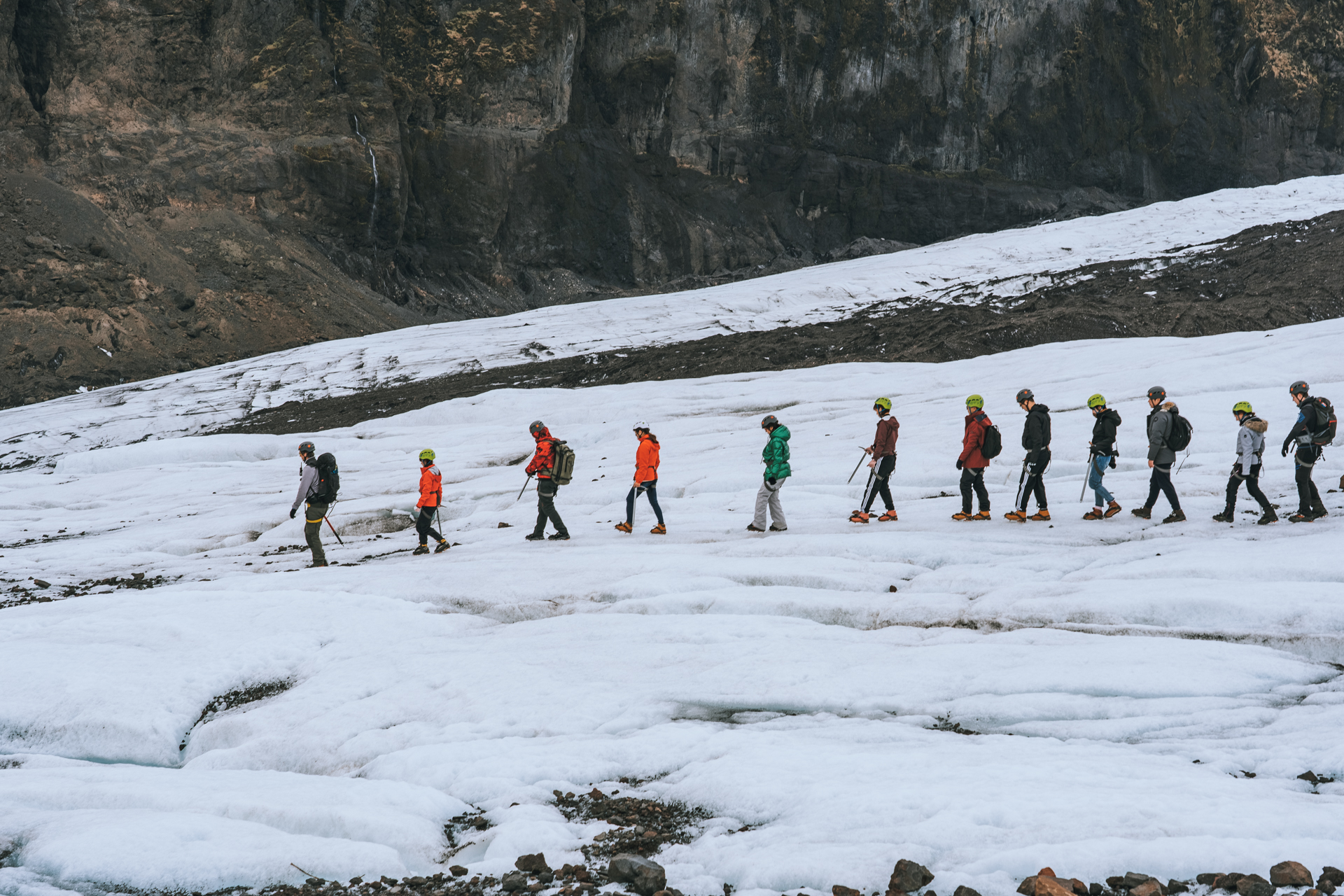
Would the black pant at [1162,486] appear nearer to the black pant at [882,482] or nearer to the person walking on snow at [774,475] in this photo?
the black pant at [882,482]

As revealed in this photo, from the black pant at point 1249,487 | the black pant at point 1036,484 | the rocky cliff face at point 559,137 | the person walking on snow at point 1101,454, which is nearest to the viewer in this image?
the black pant at point 1249,487

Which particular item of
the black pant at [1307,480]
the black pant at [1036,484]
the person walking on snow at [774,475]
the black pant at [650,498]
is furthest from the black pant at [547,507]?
the black pant at [1307,480]

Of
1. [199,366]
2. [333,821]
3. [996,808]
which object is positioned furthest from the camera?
[199,366]

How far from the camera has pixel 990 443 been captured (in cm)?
1280

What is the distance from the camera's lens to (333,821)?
5.54 m

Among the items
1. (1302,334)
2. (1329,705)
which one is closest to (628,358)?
(1302,334)

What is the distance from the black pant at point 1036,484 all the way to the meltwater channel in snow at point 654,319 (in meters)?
30.9

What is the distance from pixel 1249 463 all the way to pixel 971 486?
3.44m

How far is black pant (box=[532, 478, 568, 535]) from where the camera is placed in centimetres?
1395

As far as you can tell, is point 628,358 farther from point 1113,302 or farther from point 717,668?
point 717,668

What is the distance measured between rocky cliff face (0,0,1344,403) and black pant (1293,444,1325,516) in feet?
159

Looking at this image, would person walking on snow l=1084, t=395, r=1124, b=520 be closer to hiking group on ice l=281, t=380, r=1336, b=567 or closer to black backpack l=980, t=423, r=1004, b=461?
hiking group on ice l=281, t=380, r=1336, b=567

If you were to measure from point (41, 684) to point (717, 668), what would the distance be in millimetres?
5537

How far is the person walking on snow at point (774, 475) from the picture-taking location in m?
13.2
